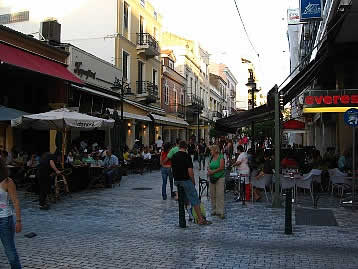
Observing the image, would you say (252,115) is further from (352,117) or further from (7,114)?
(7,114)

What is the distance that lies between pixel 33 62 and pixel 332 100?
11.6m

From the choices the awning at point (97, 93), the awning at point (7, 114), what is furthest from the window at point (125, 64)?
the awning at point (7, 114)

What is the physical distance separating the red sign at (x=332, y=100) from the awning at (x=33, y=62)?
34.0ft

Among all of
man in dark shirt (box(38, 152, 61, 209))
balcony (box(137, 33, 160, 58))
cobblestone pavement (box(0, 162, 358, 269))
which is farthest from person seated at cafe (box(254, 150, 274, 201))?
balcony (box(137, 33, 160, 58))

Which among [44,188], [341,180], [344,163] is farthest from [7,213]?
[344,163]

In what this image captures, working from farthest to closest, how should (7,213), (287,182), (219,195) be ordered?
1. (287,182)
2. (219,195)
3. (7,213)

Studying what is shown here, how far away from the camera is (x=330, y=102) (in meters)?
12.6

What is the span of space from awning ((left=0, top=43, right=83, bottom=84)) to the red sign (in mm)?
10362

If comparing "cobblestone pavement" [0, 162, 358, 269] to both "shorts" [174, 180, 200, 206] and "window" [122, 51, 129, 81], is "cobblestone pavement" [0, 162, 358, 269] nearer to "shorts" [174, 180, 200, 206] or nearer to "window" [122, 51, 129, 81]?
"shorts" [174, 180, 200, 206]

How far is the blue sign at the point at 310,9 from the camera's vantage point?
17.1 metres

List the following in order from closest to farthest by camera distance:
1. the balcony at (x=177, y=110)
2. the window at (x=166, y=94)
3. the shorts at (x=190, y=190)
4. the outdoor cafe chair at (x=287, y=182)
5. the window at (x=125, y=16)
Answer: the shorts at (x=190, y=190) → the outdoor cafe chair at (x=287, y=182) → the window at (x=125, y=16) → the window at (x=166, y=94) → the balcony at (x=177, y=110)

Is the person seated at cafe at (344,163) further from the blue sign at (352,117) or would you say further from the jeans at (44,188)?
the jeans at (44,188)

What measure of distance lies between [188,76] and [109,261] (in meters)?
43.8

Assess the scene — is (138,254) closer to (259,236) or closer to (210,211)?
(259,236)
